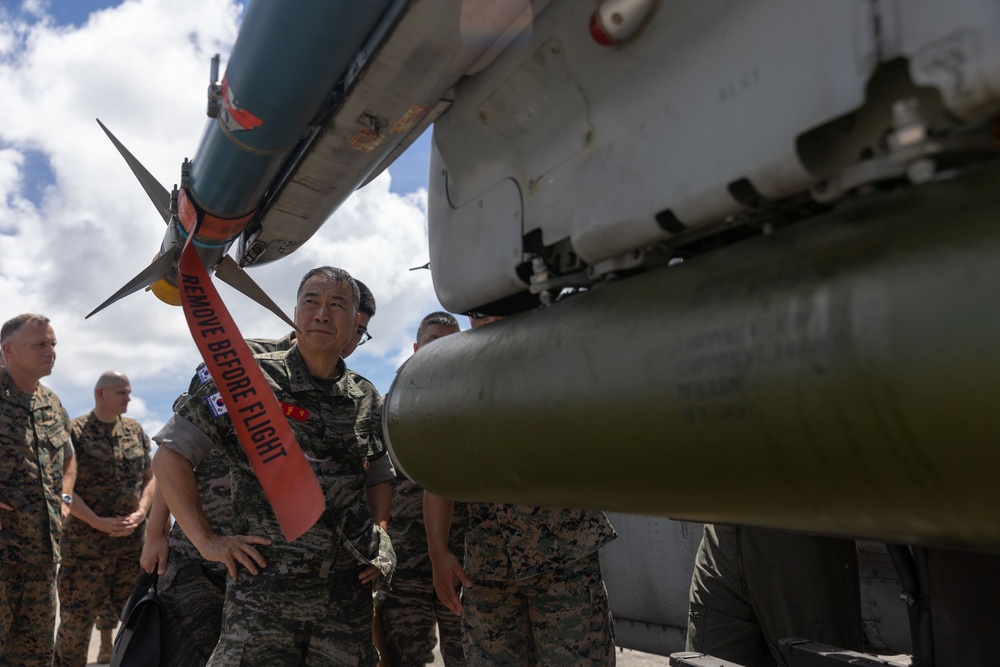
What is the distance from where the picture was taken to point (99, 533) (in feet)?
16.5

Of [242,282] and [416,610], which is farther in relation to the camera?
[416,610]

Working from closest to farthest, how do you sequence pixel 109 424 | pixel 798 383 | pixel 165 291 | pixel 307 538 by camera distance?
pixel 798 383 → pixel 307 538 → pixel 165 291 → pixel 109 424

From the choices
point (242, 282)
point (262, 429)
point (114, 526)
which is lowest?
point (114, 526)

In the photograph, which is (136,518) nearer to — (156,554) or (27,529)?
(27,529)

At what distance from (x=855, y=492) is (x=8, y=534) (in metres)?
4.22

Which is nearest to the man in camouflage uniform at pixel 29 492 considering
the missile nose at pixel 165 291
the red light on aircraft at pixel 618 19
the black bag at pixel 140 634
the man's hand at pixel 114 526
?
the man's hand at pixel 114 526

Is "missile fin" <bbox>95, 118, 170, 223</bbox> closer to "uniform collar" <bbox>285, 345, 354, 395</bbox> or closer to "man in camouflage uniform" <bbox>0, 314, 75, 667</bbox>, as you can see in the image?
"uniform collar" <bbox>285, 345, 354, 395</bbox>

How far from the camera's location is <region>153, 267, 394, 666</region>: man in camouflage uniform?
7.63 ft

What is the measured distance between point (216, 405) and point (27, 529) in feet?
7.42

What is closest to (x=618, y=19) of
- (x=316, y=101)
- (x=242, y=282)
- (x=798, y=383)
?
(x=798, y=383)

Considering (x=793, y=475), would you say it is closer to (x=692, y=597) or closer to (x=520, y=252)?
(x=520, y=252)

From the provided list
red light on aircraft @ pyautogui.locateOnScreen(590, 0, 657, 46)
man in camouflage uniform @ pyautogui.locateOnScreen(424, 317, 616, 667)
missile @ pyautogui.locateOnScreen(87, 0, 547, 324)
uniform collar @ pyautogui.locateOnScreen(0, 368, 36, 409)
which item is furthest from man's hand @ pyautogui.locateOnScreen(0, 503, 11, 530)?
red light on aircraft @ pyautogui.locateOnScreen(590, 0, 657, 46)

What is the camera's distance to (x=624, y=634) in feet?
15.0

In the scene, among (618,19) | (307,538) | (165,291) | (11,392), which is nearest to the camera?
(618,19)
